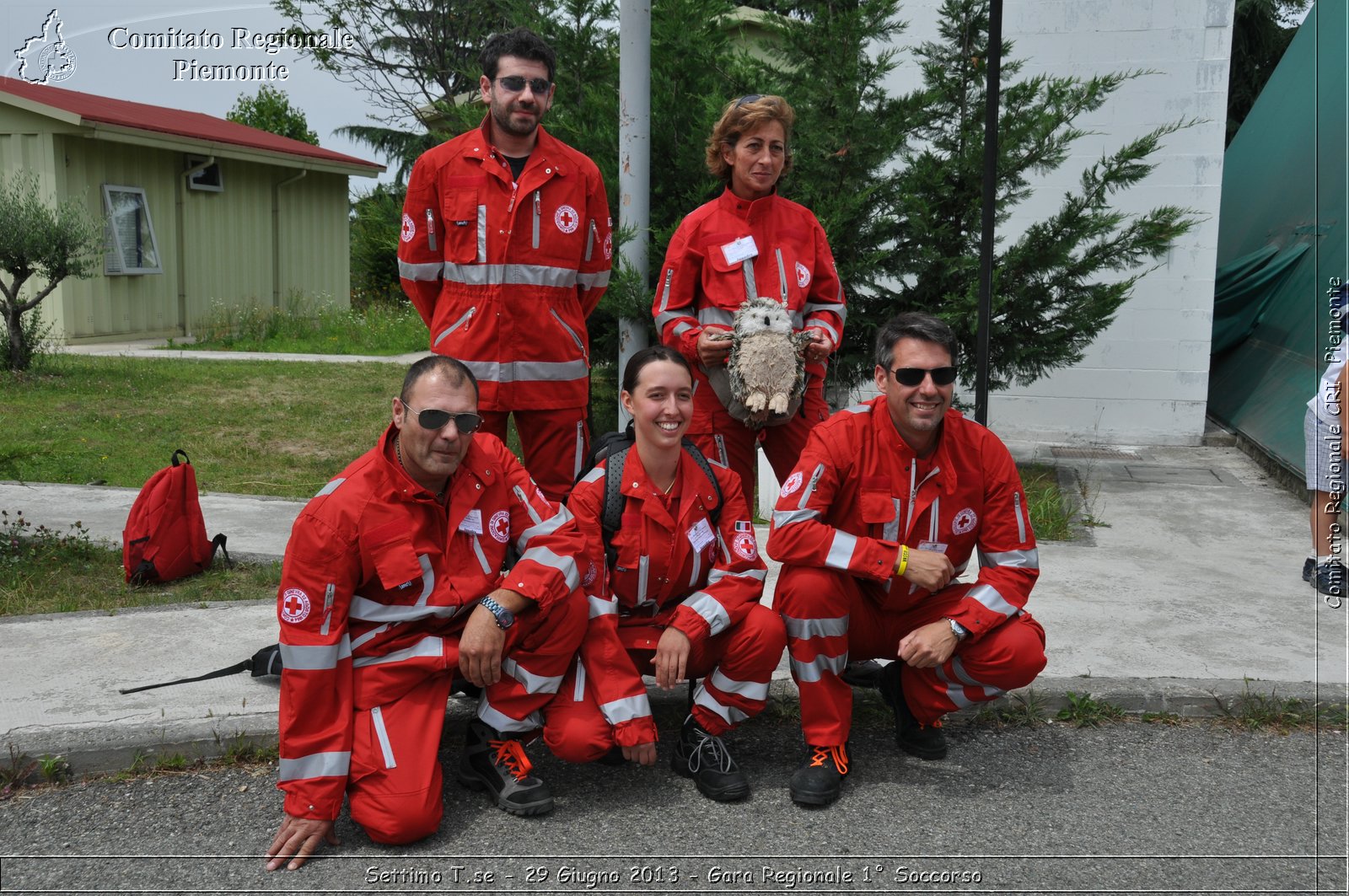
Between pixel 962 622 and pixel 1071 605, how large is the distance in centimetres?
194

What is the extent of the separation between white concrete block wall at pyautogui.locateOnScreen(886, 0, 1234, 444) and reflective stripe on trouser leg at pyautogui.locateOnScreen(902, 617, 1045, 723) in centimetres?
646

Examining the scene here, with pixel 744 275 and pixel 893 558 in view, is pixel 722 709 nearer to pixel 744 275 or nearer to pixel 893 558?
pixel 893 558

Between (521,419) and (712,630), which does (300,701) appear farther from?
(521,419)

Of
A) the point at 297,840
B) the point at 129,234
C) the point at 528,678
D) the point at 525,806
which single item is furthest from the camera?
the point at 129,234

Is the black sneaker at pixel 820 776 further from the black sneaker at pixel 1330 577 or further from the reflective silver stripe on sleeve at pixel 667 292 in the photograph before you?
the black sneaker at pixel 1330 577

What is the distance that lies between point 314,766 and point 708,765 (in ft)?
3.75

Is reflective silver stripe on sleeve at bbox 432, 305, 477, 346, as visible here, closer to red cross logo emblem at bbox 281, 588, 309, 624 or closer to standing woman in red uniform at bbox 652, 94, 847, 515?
standing woman in red uniform at bbox 652, 94, 847, 515

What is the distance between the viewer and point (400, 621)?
3.35 metres

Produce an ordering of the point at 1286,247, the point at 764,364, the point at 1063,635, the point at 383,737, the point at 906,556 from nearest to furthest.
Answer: the point at 383,737 → the point at 906,556 → the point at 764,364 → the point at 1063,635 → the point at 1286,247

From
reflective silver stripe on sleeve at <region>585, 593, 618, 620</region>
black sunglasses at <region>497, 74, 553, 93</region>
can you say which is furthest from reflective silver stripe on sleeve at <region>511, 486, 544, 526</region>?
black sunglasses at <region>497, 74, 553, 93</region>

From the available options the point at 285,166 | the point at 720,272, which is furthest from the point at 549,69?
the point at 285,166

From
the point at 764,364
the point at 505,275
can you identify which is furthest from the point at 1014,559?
the point at 505,275

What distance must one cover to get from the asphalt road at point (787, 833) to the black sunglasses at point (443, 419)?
3.62ft

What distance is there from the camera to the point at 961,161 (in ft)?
25.1
